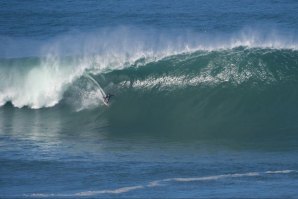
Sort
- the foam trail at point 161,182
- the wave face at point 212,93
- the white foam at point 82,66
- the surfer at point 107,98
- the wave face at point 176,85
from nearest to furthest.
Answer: the foam trail at point 161,182 < the wave face at point 212,93 < the wave face at point 176,85 < the surfer at point 107,98 < the white foam at point 82,66

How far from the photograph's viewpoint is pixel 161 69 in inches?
1300

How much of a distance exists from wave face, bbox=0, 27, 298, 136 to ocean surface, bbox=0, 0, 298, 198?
0.05 metres

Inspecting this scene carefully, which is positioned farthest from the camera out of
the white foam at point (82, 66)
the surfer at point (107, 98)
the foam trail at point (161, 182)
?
the white foam at point (82, 66)

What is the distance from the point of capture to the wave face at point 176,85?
2938 cm

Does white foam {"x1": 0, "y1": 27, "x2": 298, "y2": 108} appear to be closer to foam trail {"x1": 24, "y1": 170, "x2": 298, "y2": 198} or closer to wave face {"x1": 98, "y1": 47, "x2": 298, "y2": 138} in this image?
wave face {"x1": 98, "y1": 47, "x2": 298, "y2": 138}

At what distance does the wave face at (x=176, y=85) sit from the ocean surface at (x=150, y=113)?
1.9 inches

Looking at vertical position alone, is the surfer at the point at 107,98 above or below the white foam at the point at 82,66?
below

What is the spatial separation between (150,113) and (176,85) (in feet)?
7.83

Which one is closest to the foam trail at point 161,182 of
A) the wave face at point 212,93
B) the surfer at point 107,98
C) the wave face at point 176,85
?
the wave face at point 212,93

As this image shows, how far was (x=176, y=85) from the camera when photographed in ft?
106

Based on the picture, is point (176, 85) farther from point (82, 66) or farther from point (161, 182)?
point (161, 182)

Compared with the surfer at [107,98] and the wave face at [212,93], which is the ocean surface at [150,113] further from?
the surfer at [107,98]

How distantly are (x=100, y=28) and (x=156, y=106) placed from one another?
18110 millimetres

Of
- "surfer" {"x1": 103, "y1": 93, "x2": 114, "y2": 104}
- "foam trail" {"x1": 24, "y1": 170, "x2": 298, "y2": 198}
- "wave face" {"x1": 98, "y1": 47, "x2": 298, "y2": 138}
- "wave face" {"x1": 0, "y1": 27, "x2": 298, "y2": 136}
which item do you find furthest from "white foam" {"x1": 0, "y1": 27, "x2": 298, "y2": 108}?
"foam trail" {"x1": 24, "y1": 170, "x2": 298, "y2": 198}
